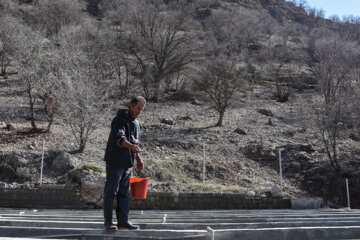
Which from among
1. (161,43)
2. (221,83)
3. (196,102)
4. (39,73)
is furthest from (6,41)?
(221,83)

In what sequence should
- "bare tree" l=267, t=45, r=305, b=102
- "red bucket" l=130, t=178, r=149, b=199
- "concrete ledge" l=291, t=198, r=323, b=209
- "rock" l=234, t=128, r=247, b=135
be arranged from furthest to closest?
"bare tree" l=267, t=45, r=305, b=102 → "rock" l=234, t=128, r=247, b=135 → "concrete ledge" l=291, t=198, r=323, b=209 → "red bucket" l=130, t=178, r=149, b=199

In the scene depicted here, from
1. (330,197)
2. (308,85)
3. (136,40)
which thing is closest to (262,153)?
(330,197)

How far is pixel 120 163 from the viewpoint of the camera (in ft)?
13.6

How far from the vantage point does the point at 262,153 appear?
16094 mm

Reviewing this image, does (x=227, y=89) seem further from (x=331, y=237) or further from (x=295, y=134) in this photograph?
(x=331, y=237)

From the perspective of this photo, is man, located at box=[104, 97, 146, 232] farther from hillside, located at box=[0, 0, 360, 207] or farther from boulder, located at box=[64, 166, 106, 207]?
hillside, located at box=[0, 0, 360, 207]

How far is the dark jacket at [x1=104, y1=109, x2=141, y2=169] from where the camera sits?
163 inches

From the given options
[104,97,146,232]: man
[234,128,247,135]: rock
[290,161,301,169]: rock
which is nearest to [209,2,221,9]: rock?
[234,128,247,135]: rock

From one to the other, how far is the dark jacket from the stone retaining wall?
Answer: 6.03 metres

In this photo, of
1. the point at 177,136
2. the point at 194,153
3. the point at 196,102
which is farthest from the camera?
the point at 196,102

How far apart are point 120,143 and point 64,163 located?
854cm

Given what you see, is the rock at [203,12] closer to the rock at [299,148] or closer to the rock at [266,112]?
the rock at [266,112]

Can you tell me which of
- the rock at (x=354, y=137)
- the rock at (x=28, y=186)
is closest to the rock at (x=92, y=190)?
the rock at (x=28, y=186)

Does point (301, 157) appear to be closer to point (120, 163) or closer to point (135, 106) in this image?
point (135, 106)
